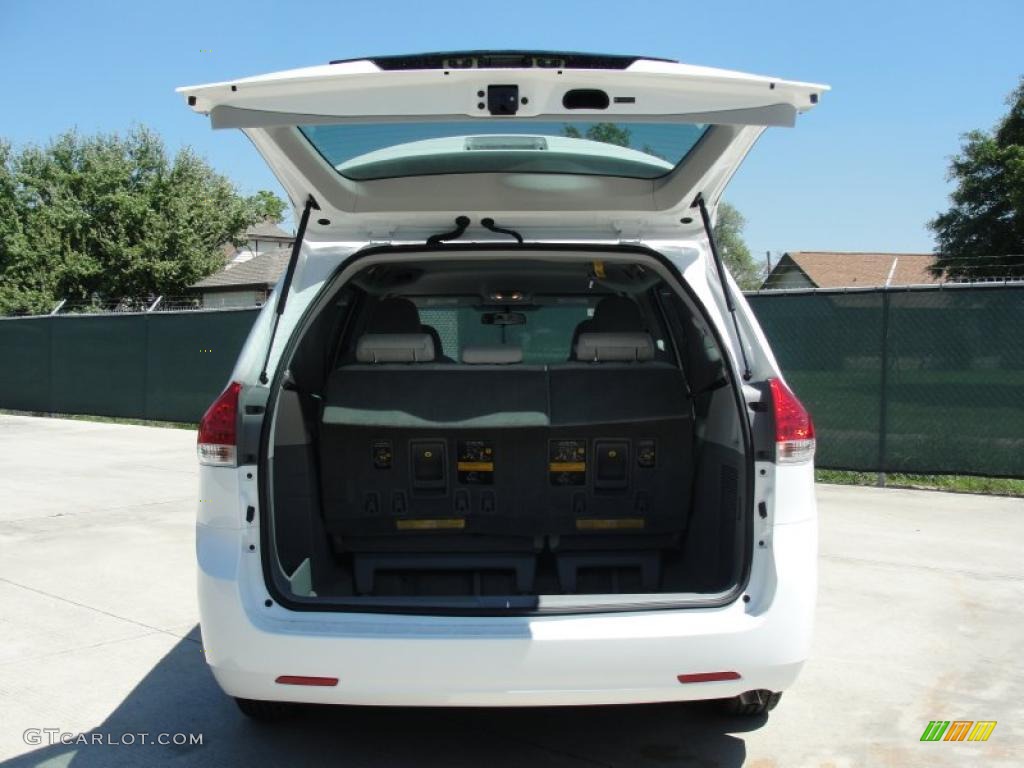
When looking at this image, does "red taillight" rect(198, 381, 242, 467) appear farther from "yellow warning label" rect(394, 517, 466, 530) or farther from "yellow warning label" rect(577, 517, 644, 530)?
"yellow warning label" rect(577, 517, 644, 530)

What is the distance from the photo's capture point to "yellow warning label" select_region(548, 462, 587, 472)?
4145mm

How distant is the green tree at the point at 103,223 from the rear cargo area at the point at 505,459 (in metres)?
31.2

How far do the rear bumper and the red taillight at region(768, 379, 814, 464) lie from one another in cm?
32

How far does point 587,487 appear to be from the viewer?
4.15 metres

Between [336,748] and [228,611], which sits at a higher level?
[228,611]

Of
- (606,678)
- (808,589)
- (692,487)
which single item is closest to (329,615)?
(606,678)

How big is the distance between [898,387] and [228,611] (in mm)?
7130

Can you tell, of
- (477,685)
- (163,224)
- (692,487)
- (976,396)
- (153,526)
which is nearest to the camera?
(477,685)

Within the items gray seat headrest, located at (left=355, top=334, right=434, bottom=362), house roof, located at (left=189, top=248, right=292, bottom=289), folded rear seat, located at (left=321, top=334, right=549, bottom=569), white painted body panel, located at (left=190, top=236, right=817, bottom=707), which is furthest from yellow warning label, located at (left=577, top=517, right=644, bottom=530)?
house roof, located at (left=189, top=248, right=292, bottom=289)

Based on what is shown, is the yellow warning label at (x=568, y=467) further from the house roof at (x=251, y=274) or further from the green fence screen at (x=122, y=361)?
the house roof at (x=251, y=274)

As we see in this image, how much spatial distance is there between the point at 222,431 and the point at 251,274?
4285 cm

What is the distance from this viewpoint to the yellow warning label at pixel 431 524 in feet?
13.4

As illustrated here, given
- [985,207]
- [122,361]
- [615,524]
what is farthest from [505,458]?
[985,207]

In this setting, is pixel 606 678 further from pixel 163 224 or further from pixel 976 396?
pixel 163 224
